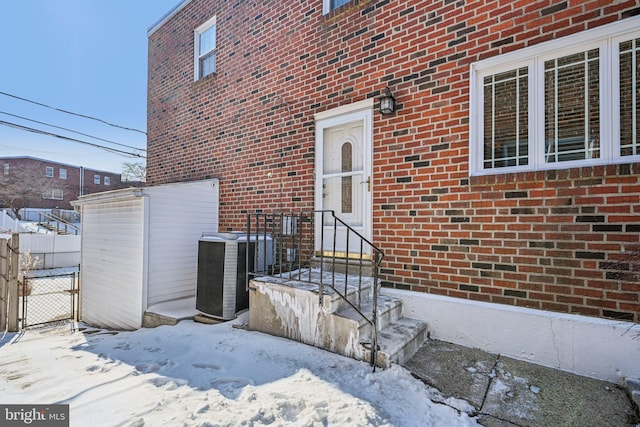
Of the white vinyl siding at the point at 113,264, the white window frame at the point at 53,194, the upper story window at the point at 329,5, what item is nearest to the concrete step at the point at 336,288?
the white vinyl siding at the point at 113,264

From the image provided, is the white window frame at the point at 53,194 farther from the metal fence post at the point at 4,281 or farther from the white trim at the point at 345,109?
the white trim at the point at 345,109

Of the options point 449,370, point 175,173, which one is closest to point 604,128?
A: point 449,370

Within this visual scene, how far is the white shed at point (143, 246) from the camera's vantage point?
4289 mm

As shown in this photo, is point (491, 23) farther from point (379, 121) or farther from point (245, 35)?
point (245, 35)

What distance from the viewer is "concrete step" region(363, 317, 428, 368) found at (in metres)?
2.32

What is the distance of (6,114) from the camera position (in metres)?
9.80

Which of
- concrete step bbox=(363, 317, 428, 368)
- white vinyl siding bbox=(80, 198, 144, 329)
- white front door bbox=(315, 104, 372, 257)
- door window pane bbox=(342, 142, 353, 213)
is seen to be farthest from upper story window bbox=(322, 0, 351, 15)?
concrete step bbox=(363, 317, 428, 368)

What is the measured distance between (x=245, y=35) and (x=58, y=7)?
813 cm

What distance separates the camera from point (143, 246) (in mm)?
A: 4227

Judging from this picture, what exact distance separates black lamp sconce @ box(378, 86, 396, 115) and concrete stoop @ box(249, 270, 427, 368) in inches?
77.5

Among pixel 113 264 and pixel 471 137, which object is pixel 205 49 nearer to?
pixel 113 264

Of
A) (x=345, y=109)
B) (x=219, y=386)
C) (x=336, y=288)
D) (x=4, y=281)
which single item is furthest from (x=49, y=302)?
(x=345, y=109)

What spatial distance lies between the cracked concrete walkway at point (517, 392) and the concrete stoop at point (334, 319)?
251 mm

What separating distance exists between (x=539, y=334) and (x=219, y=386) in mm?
2653
